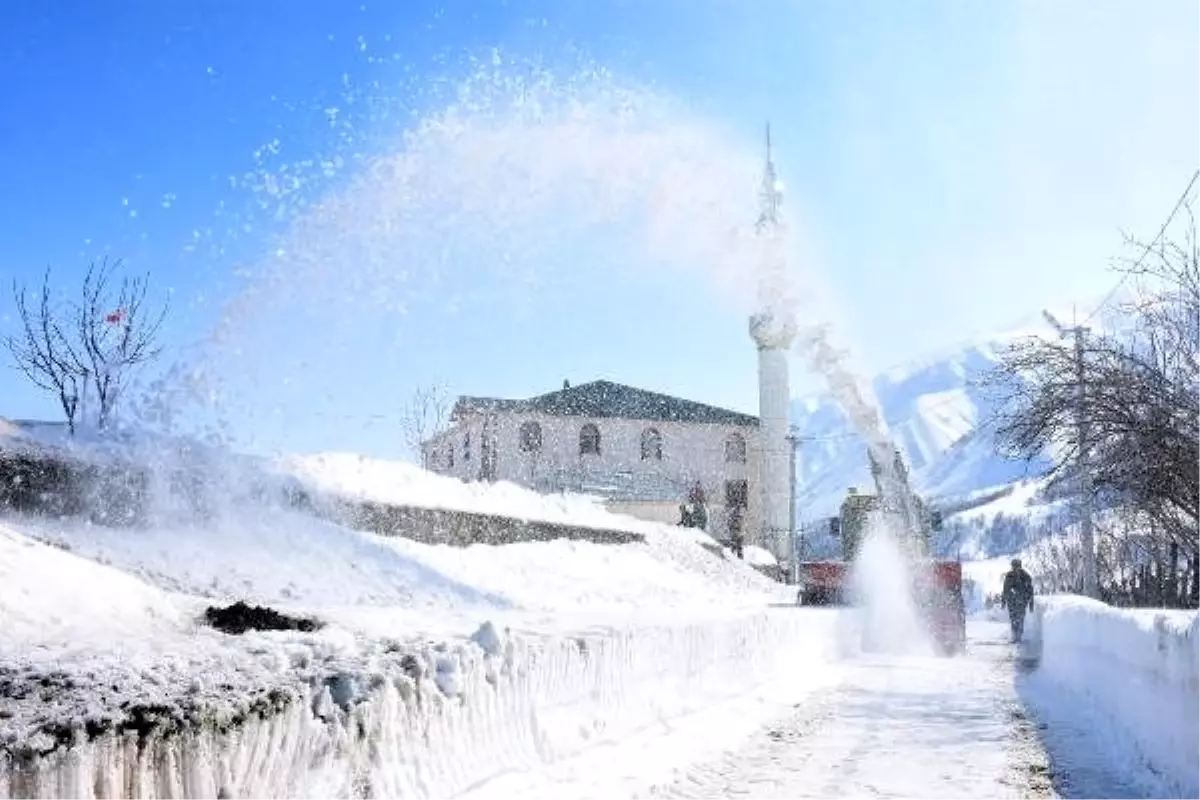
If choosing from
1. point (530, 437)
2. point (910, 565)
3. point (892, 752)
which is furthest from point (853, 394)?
point (530, 437)

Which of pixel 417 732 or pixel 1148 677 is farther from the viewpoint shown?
pixel 1148 677

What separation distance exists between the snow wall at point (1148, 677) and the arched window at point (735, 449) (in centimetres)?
5143

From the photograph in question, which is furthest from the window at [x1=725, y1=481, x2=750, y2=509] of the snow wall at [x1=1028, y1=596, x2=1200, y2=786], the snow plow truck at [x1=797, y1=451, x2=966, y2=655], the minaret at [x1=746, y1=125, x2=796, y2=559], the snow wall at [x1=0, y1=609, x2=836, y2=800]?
the snow wall at [x1=0, y1=609, x2=836, y2=800]

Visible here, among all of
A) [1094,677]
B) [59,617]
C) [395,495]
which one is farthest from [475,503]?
[59,617]

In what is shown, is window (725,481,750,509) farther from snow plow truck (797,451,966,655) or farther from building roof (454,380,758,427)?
snow plow truck (797,451,966,655)

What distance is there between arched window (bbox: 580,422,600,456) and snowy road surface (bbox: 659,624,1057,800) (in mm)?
46907

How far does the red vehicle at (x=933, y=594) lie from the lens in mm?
22438

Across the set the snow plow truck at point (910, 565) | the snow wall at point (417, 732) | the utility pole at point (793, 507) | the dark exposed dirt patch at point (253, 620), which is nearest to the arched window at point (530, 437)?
the utility pole at point (793, 507)

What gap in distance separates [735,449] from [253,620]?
193 ft

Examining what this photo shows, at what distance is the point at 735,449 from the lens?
6531 cm

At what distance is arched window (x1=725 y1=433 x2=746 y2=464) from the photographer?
65.0 metres

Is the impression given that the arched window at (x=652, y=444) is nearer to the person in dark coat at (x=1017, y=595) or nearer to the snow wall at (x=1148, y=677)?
the person in dark coat at (x=1017, y=595)

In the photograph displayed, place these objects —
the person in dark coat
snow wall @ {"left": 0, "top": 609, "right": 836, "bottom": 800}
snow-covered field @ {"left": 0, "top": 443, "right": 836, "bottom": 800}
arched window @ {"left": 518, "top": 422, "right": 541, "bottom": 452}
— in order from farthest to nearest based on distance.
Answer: arched window @ {"left": 518, "top": 422, "right": 541, "bottom": 452} → the person in dark coat → snow-covered field @ {"left": 0, "top": 443, "right": 836, "bottom": 800} → snow wall @ {"left": 0, "top": 609, "right": 836, "bottom": 800}

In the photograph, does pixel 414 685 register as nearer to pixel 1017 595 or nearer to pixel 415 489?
pixel 415 489
